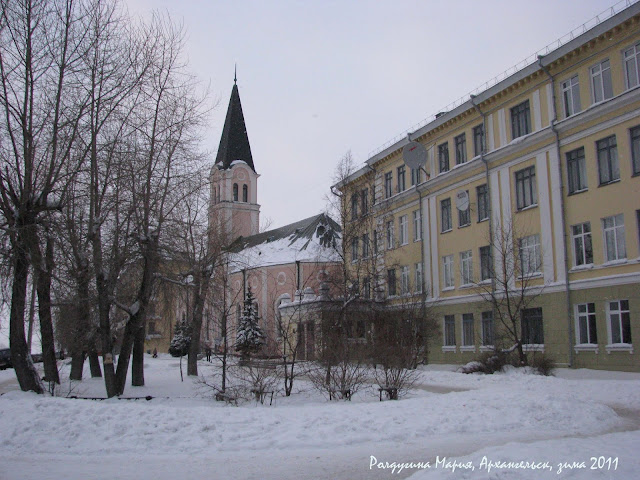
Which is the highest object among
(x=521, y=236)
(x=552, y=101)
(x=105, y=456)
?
(x=552, y=101)

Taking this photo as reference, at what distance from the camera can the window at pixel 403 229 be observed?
36.7m

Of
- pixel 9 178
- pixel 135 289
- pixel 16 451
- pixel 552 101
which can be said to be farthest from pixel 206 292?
pixel 552 101

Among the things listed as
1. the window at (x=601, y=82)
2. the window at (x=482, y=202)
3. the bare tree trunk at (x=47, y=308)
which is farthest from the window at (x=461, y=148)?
the bare tree trunk at (x=47, y=308)

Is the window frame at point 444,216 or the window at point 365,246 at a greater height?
the window frame at point 444,216

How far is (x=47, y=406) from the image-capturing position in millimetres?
11141

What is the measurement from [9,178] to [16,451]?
8.27 metres

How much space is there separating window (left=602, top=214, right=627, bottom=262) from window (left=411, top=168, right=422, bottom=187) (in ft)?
43.2

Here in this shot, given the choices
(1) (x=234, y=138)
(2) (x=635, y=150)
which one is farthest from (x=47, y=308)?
(1) (x=234, y=138)

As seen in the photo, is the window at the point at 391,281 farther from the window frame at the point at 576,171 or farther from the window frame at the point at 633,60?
the window frame at the point at 633,60

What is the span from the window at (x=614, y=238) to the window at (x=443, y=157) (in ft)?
36.4

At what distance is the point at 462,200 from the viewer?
31484 millimetres

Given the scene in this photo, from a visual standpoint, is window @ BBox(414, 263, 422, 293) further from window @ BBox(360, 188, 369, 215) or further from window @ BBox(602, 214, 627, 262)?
window @ BBox(602, 214, 627, 262)

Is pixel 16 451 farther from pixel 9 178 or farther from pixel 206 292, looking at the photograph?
pixel 206 292

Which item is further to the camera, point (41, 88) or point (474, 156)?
point (474, 156)
